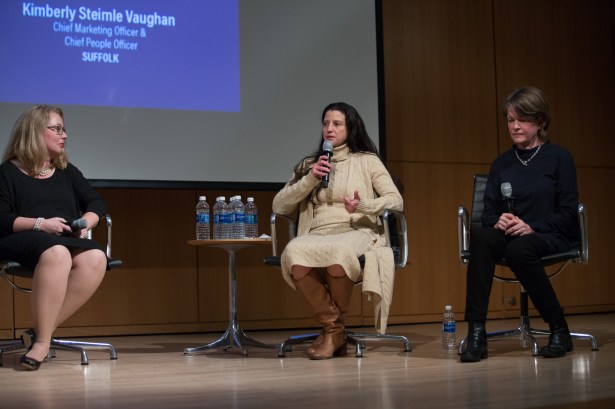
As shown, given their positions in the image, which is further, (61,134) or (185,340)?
(185,340)

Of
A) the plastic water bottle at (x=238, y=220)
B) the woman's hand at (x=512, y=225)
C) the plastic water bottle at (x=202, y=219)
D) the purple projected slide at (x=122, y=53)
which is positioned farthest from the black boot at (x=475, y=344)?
the purple projected slide at (x=122, y=53)

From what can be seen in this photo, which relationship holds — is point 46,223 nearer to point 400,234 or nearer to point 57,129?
point 57,129

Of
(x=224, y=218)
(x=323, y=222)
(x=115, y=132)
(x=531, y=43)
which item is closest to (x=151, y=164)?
(x=115, y=132)

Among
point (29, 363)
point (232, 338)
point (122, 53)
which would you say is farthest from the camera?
point (122, 53)

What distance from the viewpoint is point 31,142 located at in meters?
3.82

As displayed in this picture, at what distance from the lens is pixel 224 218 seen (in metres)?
4.30

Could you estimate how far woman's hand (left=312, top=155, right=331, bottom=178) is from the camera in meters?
3.79

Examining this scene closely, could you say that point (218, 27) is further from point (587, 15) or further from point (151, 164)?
point (587, 15)

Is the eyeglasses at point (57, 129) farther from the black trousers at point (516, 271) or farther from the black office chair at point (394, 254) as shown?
the black trousers at point (516, 271)

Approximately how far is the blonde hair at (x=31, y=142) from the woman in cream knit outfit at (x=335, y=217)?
112cm

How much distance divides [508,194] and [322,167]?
0.83 m

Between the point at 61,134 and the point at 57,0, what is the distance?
1200 mm

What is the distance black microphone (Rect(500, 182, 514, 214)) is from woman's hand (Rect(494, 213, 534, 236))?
0.23ft

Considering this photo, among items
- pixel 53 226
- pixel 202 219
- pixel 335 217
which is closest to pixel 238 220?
pixel 202 219
